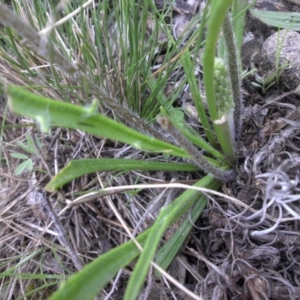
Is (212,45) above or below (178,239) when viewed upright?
above

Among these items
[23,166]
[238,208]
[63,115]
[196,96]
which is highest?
[63,115]

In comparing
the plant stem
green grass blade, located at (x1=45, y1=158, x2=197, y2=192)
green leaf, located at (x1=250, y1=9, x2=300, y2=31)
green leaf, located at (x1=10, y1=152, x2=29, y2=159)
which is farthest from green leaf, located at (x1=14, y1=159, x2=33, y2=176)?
green leaf, located at (x1=250, y1=9, x2=300, y2=31)

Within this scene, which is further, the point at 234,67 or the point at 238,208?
the point at 238,208

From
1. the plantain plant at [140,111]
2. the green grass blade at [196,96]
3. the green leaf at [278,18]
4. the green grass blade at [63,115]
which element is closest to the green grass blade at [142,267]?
the plantain plant at [140,111]

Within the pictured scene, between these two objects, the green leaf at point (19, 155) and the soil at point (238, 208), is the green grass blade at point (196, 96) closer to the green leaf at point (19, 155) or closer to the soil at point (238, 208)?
the soil at point (238, 208)

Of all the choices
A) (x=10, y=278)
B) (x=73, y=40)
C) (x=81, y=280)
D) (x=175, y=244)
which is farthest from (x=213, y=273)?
(x=73, y=40)

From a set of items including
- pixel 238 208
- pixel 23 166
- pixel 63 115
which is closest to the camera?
pixel 63 115

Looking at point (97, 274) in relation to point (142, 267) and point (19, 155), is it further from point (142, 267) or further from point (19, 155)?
point (19, 155)

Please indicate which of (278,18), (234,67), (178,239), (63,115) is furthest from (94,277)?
(278,18)
